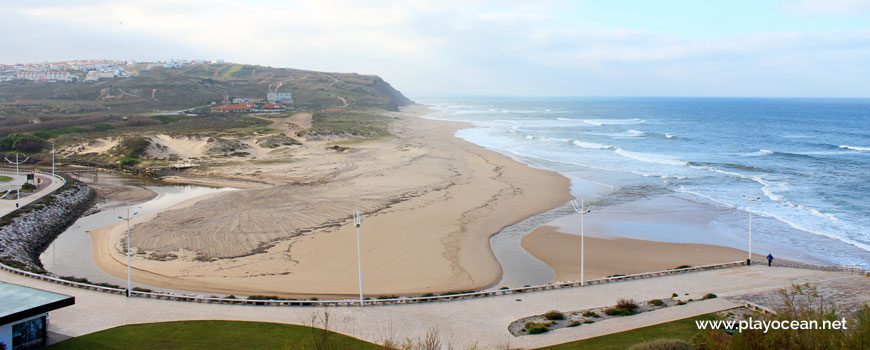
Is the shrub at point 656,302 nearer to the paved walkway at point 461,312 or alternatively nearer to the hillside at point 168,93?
the paved walkway at point 461,312

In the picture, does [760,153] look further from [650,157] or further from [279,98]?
[279,98]

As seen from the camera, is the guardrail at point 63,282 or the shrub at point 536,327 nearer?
the shrub at point 536,327

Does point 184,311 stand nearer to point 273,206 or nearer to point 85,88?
point 273,206

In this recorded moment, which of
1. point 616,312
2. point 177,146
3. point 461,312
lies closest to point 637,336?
point 616,312

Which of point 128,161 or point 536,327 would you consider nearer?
point 536,327

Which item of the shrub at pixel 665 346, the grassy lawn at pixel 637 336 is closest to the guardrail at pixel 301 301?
the grassy lawn at pixel 637 336

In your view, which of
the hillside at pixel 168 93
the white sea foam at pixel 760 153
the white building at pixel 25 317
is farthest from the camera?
the hillside at pixel 168 93

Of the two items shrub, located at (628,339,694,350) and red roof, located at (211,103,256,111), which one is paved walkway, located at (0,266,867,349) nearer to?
shrub, located at (628,339,694,350)
